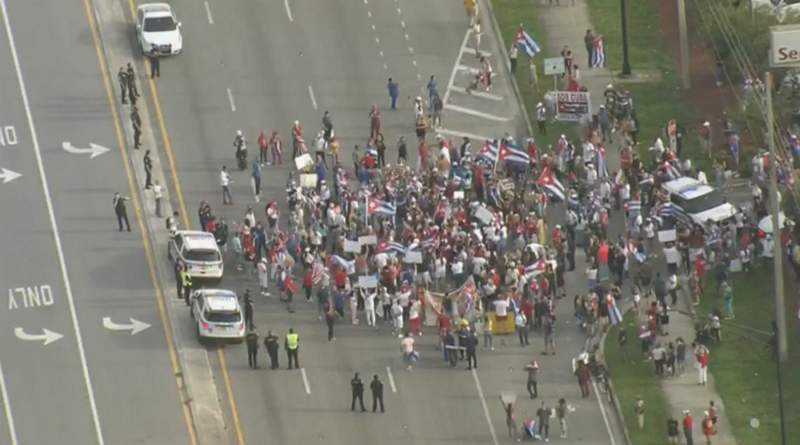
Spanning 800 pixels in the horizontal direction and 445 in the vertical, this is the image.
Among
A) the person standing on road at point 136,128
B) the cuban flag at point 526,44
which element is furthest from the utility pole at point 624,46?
the person standing on road at point 136,128

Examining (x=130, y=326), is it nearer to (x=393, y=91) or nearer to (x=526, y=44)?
(x=393, y=91)

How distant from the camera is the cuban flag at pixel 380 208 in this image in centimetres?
10519

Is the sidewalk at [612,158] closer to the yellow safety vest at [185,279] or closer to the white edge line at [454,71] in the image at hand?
the white edge line at [454,71]

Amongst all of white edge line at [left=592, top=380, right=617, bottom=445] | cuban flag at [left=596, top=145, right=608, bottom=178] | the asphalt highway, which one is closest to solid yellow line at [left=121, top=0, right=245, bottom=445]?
the asphalt highway

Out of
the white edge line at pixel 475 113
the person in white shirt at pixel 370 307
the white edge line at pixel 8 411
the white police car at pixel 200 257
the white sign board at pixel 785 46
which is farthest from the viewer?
the white edge line at pixel 475 113

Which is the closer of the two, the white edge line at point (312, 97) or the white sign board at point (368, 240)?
the white sign board at point (368, 240)

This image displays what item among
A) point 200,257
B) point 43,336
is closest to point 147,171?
point 200,257

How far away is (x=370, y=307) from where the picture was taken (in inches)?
4001

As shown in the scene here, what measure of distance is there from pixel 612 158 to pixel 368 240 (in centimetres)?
1166

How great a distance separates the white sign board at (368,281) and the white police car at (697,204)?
11.1 m

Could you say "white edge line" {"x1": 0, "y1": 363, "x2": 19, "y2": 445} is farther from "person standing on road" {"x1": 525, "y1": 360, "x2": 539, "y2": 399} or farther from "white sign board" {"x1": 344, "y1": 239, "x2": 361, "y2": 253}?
"person standing on road" {"x1": 525, "y1": 360, "x2": 539, "y2": 399}

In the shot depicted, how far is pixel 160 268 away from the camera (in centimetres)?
10462

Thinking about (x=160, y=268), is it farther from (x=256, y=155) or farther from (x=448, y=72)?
(x=448, y=72)

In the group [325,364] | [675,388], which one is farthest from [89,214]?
[675,388]
